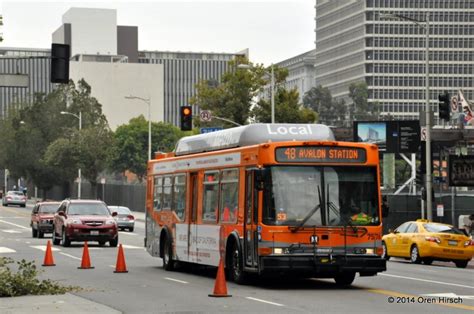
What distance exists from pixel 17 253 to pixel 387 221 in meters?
21.4

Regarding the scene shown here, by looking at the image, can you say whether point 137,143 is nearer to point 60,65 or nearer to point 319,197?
point 60,65

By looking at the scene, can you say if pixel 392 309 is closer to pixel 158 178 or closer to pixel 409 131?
pixel 158 178

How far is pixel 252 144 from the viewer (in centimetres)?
2269

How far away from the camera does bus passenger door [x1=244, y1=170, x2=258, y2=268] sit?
70.0 ft

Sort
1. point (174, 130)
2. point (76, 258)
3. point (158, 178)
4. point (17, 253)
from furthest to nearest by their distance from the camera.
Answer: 1. point (174, 130)
2. point (17, 253)
3. point (76, 258)
4. point (158, 178)

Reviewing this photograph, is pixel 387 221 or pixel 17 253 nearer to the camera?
pixel 17 253

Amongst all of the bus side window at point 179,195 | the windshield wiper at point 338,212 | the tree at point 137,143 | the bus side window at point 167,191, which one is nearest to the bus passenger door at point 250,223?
the windshield wiper at point 338,212

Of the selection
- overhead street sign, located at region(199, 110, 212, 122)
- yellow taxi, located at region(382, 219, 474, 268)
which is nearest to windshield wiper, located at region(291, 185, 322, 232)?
yellow taxi, located at region(382, 219, 474, 268)

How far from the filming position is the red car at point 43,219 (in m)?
50.4

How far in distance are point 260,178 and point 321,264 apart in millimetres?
2022

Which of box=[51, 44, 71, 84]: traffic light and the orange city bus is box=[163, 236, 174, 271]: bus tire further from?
box=[51, 44, 71, 84]: traffic light

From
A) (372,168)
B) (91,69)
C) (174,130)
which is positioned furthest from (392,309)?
(91,69)

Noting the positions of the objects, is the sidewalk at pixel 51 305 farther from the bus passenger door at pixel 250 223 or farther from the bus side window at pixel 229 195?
the bus side window at pixel 229 195

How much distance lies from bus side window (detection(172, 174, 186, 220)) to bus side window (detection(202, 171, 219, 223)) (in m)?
1.63
